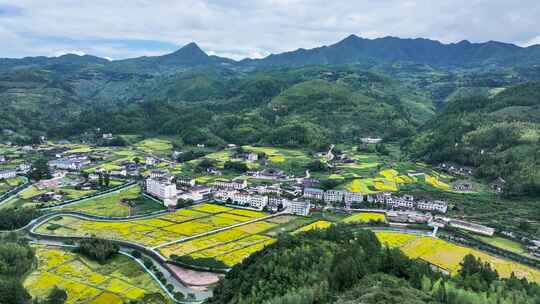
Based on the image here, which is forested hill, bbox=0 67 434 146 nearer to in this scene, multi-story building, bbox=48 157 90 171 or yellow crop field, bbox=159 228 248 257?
multi-story building, bbox=48 157 90 171

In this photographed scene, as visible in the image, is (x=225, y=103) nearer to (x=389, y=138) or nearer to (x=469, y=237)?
(x=389, y=138)

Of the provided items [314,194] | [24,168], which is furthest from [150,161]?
[314,194]

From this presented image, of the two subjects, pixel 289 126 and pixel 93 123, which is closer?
pixel 289 126

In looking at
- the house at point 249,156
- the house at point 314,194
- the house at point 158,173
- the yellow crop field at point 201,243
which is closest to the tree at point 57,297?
the yellow crop field at point 201,243

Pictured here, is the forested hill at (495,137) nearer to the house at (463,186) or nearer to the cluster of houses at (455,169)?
the cluster of houses at (455,169)

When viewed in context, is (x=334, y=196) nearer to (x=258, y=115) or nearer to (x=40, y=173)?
(x=40, y=173)

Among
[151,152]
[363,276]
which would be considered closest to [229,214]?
[363,276]
